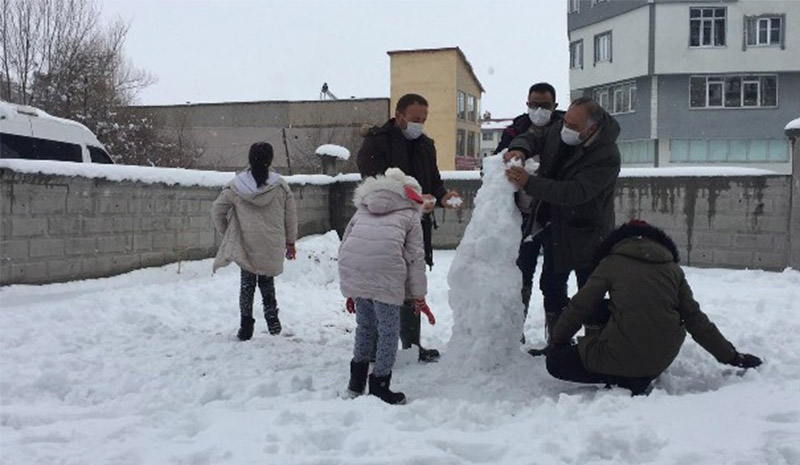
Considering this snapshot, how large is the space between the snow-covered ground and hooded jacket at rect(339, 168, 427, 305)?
2.13 ft

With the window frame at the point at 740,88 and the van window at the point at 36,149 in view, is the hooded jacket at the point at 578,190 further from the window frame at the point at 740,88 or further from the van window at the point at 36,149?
the window frame at the point at 740,88

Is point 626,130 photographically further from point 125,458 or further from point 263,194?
point 125,458

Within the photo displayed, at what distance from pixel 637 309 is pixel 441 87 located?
121 feet

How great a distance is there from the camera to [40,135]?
923cm

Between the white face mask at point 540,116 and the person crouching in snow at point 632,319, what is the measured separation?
1.28 meters

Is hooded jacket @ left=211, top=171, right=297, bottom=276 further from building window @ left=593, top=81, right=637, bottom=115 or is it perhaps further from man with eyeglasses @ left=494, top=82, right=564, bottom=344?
building window @ left=593, top=81, right=637, bottom=115

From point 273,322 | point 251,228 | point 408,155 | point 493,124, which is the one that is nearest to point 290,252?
point 251,228

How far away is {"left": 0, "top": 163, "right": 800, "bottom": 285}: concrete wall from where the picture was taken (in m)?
6.73

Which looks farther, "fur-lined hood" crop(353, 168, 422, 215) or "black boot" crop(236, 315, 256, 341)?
"black boot" crop(236, 315, 256, 341)

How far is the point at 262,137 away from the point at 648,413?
38.2m

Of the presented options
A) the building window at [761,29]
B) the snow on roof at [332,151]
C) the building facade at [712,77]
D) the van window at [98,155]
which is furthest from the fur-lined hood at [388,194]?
the building window at [761,29]

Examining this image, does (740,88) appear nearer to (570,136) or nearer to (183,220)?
(183,220)

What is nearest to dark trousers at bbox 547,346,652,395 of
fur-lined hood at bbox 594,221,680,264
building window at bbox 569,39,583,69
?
fur-lined hood at bbox 594,221,680,264

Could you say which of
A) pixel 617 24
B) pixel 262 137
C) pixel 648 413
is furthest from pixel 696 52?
pixel 648 413
